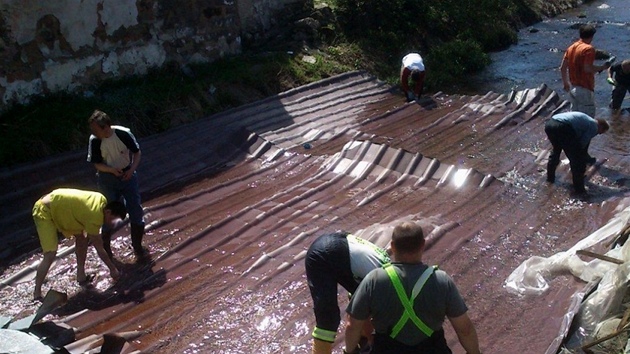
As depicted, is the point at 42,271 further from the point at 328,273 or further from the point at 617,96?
the point at 617,96

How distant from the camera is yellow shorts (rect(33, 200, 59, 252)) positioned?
5699 millimetres

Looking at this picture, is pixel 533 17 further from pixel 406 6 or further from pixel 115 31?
pixel 115 31

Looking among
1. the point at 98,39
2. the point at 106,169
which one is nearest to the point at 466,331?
the point at 106,169

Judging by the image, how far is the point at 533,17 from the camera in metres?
24.3

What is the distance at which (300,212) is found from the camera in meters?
7.60

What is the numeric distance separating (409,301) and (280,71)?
Result: 9.51 m

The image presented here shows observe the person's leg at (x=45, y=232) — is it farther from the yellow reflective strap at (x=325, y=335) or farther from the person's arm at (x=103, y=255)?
the yellow reflective strap at (x=325, y=335)

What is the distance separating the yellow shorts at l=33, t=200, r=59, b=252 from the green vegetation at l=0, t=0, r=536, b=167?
2.99 m

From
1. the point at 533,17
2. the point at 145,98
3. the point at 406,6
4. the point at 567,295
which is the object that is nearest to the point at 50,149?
the point at 145,98

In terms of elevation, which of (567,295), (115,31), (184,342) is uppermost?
(115,31)

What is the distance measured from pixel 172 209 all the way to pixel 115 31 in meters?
4.54

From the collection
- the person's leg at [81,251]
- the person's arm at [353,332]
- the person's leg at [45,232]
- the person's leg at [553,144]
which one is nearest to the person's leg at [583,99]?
the person's leg at [553,144]

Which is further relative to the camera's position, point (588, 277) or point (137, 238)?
point (137, 238)

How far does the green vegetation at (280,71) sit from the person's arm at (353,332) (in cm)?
607
